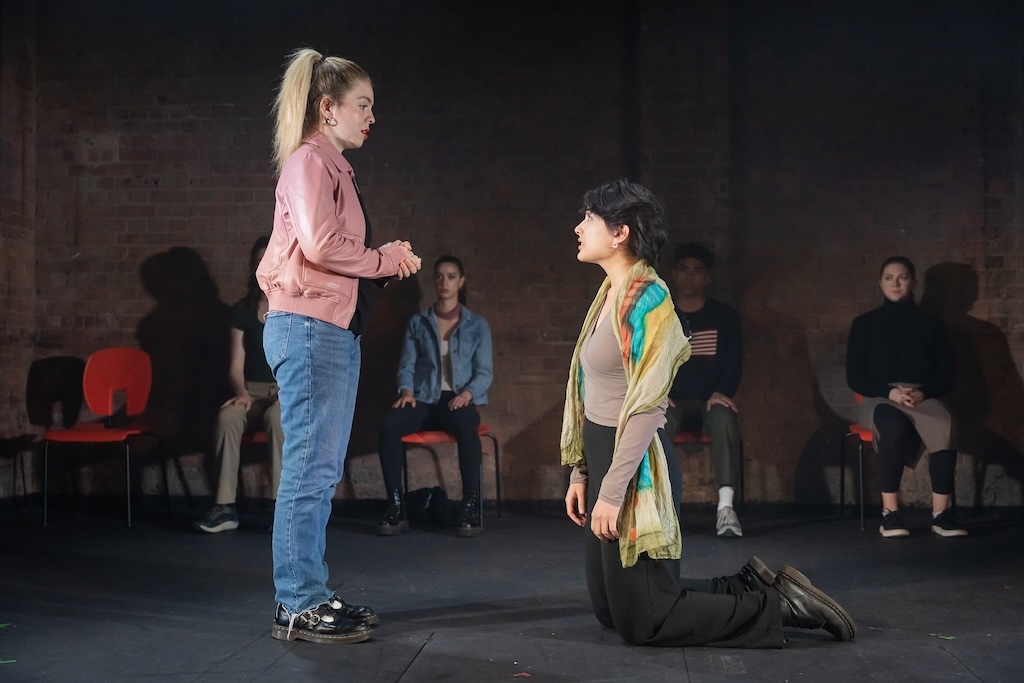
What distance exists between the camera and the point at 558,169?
18.6 feet

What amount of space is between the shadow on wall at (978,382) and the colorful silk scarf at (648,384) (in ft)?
11.4

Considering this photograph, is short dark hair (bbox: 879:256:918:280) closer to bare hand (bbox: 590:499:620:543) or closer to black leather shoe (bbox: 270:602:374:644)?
bare hand (bbox: 590:499:620:543)

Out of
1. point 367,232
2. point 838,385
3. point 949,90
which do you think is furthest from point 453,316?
point 949,90

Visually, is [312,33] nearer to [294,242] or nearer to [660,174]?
[660,174]

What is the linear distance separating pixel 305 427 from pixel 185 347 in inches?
134

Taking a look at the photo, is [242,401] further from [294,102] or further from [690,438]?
[294,102]

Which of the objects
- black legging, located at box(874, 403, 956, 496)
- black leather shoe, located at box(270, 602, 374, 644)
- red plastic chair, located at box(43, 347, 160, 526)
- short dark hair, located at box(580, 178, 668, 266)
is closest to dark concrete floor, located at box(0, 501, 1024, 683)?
Result: black leather shoe, located at box(270, 602, 374, 644)

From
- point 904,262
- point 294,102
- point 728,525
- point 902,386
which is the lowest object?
point 728,525

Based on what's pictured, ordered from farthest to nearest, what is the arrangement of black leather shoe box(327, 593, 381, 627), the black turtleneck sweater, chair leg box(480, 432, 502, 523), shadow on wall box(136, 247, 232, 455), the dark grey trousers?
shadow on wall box(136, 247, 232, 455)
chair leg box(480, 432, 502, 523)
the black turtleneck sweater
black leather shoe box(327, 593, 381, 627)
the dark grey trousers

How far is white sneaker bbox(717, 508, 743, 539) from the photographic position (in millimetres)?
4703

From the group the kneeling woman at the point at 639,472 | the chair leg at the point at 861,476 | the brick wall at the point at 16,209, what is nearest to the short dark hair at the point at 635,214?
the kneeling woman at the point at 639,472

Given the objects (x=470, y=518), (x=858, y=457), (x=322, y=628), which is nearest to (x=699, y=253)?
(x=858, y=457)

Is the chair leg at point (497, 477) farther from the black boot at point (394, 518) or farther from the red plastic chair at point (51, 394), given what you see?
the red plastic chair at point (51, 394)

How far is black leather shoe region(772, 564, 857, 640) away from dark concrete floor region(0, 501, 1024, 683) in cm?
7
